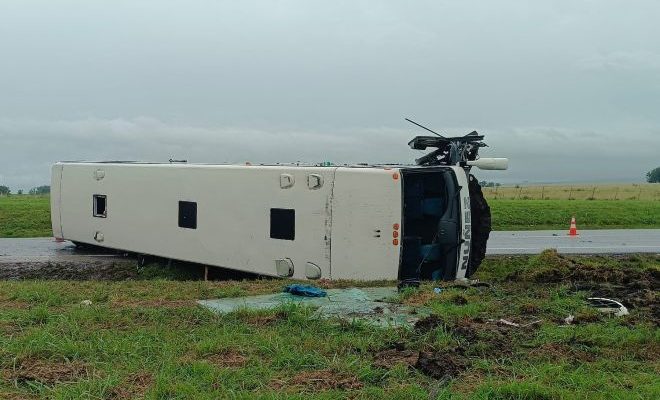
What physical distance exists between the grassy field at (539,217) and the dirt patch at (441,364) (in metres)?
18.4

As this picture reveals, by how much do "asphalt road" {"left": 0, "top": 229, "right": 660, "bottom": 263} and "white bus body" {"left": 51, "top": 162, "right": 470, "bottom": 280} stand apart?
289 cm

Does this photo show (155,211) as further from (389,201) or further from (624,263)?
(624,263)

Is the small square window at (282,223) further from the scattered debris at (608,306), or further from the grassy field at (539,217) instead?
the grassy field at (539,217)

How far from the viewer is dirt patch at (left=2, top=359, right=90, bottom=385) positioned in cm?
429

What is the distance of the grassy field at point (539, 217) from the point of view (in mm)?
22281

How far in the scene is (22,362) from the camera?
4.57 meters

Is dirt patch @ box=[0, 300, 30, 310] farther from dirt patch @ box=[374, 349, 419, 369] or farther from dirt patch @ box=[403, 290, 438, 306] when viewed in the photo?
dirt patch @ box=[403, 290, 438, 306]

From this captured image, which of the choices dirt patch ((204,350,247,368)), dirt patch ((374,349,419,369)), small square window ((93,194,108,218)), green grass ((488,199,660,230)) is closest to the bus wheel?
dirt patch ((374,349,419,369))

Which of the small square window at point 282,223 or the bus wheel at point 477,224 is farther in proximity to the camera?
the bus wheel at point 477,224

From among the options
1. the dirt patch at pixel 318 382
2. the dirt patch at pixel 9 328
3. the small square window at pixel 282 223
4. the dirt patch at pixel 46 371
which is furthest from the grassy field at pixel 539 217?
the dirt patch at pixel 318 382

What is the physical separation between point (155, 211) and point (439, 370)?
28.1 ft

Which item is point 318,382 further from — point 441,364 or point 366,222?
point 366,222

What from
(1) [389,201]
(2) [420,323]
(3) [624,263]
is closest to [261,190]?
(1) [389,201]

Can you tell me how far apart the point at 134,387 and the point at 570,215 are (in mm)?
25270
